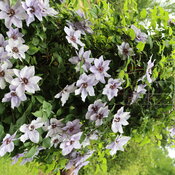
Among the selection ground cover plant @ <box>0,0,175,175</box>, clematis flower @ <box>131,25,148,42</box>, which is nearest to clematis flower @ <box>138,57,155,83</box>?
ground cover plant @ <box>0,0,175,175</box>

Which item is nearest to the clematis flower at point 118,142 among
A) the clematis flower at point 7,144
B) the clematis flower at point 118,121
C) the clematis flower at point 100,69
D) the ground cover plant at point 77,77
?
the ground cover plant at point 77,77

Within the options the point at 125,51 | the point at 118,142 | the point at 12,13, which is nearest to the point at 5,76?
the point at 12,13

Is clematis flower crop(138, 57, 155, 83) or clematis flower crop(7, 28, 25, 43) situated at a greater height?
clematis flower crop(7, 28, 25, 43)

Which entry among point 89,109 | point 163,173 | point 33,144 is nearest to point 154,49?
point 89,109

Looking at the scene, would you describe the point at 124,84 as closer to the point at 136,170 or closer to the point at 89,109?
the point at 89,109

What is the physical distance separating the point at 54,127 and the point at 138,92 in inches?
14.6

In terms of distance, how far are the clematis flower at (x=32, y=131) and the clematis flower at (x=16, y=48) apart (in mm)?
239

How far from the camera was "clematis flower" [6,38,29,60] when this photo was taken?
3.39 feet

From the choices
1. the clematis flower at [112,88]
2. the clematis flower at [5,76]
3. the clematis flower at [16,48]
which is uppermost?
the clematis flower at [16,48]

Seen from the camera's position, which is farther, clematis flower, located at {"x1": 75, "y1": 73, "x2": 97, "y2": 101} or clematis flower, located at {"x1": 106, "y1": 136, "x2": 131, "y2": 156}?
clematis flower, located at {"x1": 106, "y1": 136, "x2": 131, "y2": 156}

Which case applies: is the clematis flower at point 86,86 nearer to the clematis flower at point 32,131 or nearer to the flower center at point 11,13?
the clematis flower at point 32,131

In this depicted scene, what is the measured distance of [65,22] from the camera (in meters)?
1.24

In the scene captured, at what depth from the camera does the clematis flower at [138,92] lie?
1.24 m

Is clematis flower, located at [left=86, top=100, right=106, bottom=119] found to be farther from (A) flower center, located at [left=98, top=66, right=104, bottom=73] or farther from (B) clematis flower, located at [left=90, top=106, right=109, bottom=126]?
(A) flower center, located at [left=98, top=66, right=104, bottom=73]
